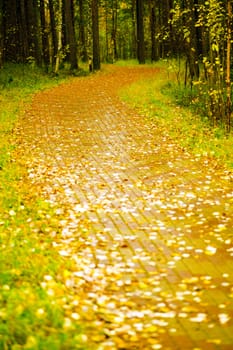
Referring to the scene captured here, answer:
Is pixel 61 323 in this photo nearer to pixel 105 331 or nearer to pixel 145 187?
pixel 105 331

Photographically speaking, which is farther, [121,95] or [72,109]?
[121,95]

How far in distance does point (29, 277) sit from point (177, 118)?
38.5 ft

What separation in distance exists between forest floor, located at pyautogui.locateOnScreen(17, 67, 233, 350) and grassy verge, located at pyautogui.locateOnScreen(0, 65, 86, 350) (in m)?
0.11

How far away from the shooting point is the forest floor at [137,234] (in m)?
5.45

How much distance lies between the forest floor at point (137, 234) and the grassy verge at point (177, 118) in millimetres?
431

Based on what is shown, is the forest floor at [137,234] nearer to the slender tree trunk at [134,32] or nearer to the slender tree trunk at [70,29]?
the slender tree trunk at [70,29]

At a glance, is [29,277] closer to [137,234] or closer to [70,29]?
[137,234]

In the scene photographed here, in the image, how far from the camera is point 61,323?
5.09m

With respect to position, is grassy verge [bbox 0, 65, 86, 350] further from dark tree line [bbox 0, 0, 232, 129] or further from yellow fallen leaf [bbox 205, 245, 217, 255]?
dark tree line [bbox 0, 0, 232, 129]

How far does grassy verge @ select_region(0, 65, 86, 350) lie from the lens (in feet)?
15.9

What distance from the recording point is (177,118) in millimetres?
17125

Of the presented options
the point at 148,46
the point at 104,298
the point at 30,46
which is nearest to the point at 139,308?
the point at 104,298

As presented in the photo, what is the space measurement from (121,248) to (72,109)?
1274 centimetres

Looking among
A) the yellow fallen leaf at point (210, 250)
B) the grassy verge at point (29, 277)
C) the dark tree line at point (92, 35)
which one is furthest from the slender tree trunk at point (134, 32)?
the yellow fallen leaf at point (210, 250)
